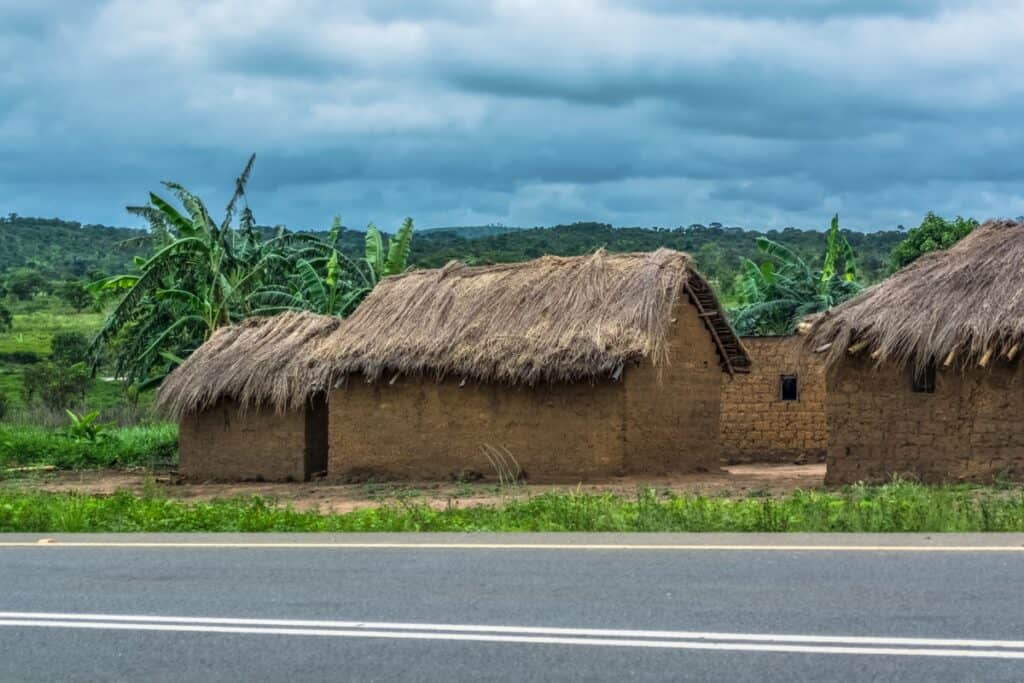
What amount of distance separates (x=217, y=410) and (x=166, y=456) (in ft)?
21.1

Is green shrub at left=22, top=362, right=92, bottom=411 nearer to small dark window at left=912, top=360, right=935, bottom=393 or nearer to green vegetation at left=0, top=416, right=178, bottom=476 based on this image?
green vegetation at left=0, top=416, right=178, bottom=476

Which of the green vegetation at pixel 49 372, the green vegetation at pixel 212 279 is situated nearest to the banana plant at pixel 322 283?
the green vegetation at pixel 212 279

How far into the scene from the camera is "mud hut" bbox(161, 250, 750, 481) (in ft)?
68.5

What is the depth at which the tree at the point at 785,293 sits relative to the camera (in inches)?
1238

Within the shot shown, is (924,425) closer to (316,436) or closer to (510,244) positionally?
(316,436)

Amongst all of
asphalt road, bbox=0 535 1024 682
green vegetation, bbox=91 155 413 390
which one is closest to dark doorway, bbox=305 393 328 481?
green vegetation, bbox=91 155 413 390

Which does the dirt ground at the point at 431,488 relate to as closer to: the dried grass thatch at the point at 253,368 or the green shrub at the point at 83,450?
the dried grass thatch at the point at 253,368

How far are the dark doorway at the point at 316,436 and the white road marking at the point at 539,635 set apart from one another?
15769 mm

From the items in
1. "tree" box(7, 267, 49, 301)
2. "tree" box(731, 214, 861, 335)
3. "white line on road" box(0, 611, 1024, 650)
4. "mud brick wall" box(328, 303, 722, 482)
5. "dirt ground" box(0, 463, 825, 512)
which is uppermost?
"tree" box(7, 267, 49, 301)

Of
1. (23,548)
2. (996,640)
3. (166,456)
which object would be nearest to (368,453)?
(166,456)

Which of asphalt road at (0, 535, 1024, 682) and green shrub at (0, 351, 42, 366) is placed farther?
green shrub at (0, 351, 42, 366)

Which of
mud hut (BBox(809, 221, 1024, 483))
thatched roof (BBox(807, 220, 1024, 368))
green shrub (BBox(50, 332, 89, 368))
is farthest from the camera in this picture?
green shrub (BBox(50, 332, 89, 368))

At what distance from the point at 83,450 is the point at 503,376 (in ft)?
41.2

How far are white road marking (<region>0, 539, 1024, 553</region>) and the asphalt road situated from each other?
0.04 meters
